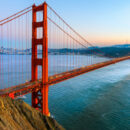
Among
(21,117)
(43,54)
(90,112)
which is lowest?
(90,112)

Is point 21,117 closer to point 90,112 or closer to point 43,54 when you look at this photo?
point 43,54

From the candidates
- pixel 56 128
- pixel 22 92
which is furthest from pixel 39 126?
pixel 22 92

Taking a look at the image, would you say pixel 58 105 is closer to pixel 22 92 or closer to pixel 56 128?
pixel 22 92

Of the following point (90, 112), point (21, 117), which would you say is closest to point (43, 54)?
point (21, 117)

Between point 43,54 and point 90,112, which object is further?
point 90,112

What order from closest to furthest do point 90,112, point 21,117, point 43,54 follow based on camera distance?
point 21,117 < point 43,54 < point 90,112

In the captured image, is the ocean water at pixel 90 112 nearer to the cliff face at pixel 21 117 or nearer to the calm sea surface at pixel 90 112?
the calm sea surface at pixel 90 112

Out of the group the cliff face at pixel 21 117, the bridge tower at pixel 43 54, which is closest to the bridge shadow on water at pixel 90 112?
the bridge tower at pixel 43 54

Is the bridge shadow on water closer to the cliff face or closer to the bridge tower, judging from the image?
the bridge tower

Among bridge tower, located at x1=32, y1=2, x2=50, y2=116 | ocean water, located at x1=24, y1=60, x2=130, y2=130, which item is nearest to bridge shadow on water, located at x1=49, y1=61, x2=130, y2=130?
ocean water, located at x1=24, y1=60, x2=130, y2=130
